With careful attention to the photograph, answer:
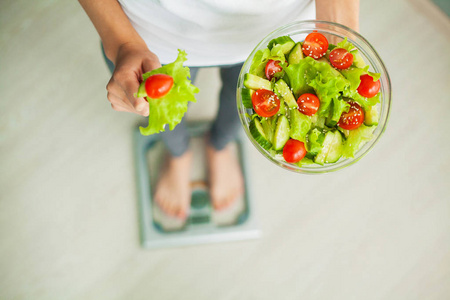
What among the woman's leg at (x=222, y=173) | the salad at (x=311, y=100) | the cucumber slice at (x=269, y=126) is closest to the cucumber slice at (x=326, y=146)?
the salad at (x=311, y=100)

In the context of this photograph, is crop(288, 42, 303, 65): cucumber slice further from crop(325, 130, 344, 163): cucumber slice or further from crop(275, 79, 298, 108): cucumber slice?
crop(325, 130, 344, 163): cucumber slice

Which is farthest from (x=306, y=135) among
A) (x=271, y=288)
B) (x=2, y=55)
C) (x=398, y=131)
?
(x=2, y=55)

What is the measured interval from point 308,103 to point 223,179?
2.68 ft

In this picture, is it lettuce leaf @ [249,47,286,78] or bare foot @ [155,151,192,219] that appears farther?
bare foot @ [155,151,192,219]

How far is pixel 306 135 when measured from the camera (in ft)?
2.41

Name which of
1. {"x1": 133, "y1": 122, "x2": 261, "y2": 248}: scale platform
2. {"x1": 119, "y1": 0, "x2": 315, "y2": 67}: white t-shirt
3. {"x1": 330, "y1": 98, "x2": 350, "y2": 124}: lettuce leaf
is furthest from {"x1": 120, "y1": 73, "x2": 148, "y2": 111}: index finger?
{"x1": 133, "y1": 122, "x2": 261, "y2": 248}: scale platform

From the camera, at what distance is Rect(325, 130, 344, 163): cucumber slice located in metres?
0.73

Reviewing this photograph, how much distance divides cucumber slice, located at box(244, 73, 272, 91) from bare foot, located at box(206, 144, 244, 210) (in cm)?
75

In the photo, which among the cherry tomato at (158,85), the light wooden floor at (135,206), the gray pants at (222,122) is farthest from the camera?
the light wooden floor at (135,206)

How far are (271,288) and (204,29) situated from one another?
1.06 metres

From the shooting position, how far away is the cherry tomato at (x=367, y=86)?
72 cm

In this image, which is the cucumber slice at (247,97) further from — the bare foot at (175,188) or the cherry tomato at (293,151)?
the bare foot at (175,188)

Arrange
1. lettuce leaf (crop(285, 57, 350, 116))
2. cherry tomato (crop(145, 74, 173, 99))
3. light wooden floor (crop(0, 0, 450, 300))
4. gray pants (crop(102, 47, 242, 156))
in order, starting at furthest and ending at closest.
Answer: light wooden floor (crop(0, 0, 450, 300)), gray pants (crop(102, 47, 242, 156)), lettuce leaf (crop(285, 57, 350, 116)), cherry tomato (crop(145, 74, 173, 99))

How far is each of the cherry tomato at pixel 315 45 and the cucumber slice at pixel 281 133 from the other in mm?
142
